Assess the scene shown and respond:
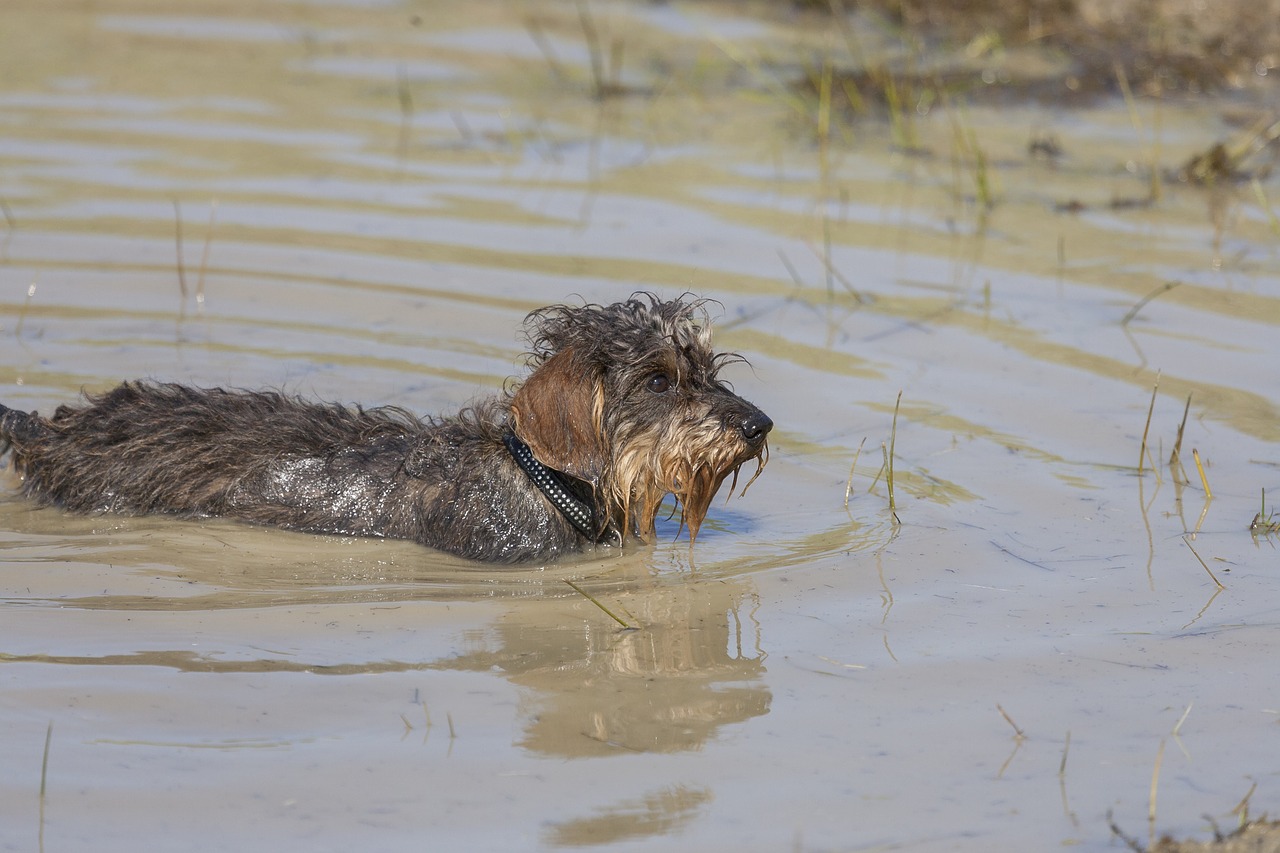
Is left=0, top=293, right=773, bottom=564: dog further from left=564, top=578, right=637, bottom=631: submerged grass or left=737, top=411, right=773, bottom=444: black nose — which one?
left=564, top=578, right=637, bottom=631: submerged grass

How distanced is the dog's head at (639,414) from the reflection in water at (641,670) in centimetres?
49

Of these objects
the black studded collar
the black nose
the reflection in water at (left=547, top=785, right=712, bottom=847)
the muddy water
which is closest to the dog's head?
the black nose

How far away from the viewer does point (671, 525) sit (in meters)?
7.46

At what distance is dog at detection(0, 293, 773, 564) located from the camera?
21.7 feet

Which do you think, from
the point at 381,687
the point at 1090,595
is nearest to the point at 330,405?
the point at 381,687

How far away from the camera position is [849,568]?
262 inches

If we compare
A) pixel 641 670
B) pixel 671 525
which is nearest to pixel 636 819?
pixel 641 670

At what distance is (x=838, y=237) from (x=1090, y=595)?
4.90m

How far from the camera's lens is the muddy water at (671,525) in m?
4.90

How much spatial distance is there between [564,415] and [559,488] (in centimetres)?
42

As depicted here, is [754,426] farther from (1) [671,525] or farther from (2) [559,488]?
(1) [671,525]

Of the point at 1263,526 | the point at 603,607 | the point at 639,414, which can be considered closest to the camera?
the point at 603,607

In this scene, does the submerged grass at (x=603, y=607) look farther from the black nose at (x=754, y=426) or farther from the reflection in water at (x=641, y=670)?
the black nose at (x=754, y=426)

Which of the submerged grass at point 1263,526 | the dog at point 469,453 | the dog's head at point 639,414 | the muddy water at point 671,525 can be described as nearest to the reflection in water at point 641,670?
the muddy water at point 671,525
